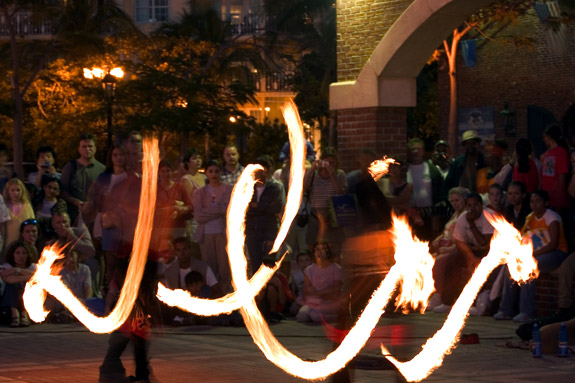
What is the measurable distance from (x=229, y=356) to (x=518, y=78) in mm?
29384

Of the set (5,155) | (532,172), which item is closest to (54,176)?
(5,155)

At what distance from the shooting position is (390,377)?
952 cm

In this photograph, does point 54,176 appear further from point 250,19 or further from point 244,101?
point 250,19

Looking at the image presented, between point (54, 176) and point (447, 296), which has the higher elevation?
point (54, 176)

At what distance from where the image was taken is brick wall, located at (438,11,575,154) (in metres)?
37.1

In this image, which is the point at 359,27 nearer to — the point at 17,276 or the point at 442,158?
the point at 442,158

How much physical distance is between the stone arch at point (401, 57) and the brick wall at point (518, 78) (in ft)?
68.1

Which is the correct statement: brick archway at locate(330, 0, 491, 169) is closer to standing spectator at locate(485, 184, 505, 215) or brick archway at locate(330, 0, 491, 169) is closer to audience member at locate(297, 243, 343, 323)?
standing spectator at locate(485, 184, 505, 215)

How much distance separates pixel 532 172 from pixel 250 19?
5761 cm

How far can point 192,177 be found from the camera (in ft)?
53.0

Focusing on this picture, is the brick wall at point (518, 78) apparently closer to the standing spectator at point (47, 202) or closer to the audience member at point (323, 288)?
the standing spectator at point (47, 202)

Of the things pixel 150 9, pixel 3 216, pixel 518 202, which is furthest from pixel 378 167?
pixel 150 9

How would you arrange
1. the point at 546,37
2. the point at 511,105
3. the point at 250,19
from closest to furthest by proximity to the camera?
1. the point at 546,37
2. the point at 511,105
3. the point at 250,19

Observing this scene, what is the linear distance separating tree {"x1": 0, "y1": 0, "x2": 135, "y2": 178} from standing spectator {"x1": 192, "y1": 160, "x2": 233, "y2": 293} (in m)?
26.1
